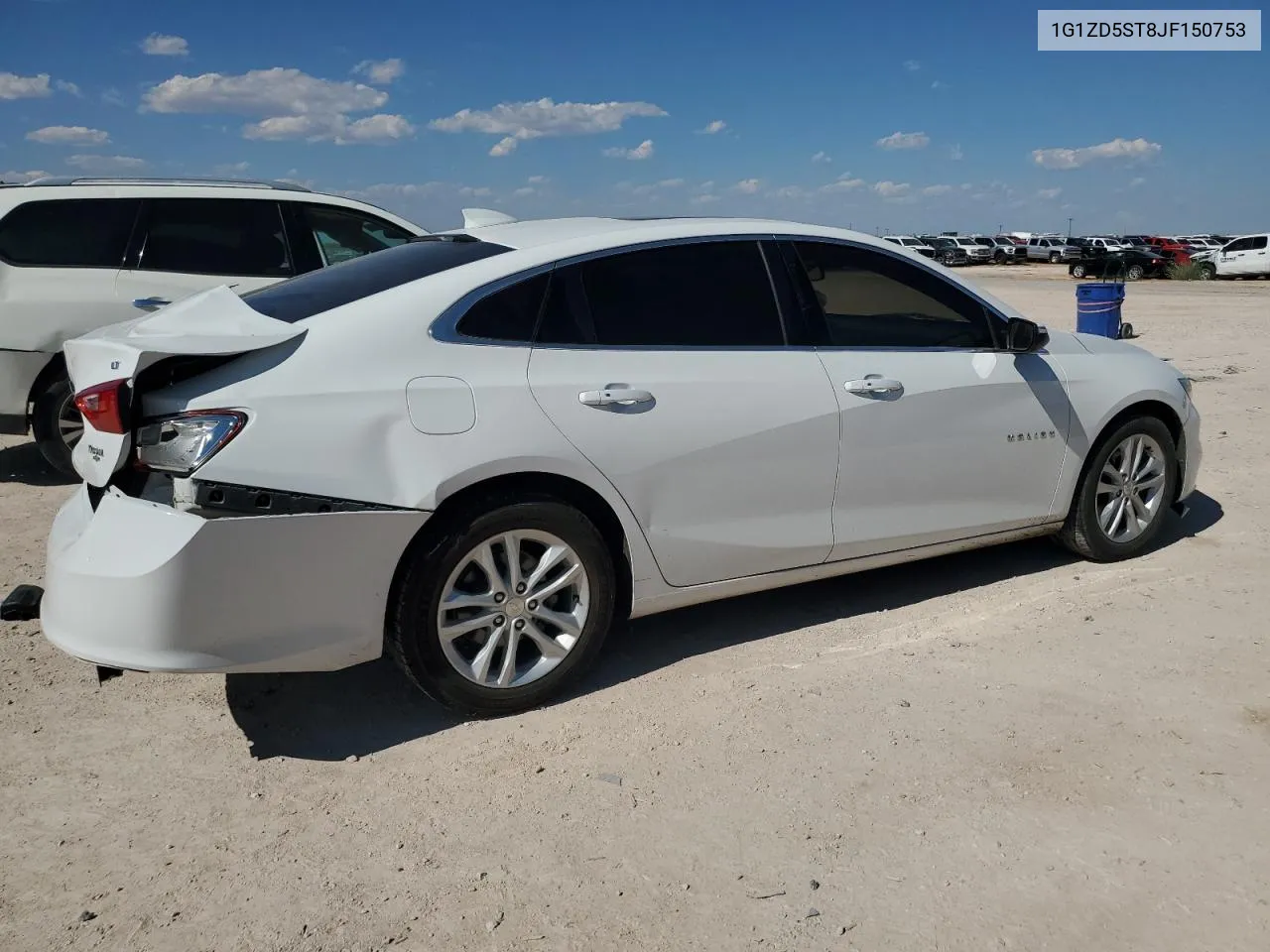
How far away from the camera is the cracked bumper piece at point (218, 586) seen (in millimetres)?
3156

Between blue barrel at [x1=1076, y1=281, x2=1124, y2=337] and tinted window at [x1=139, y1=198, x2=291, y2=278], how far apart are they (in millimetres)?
10848

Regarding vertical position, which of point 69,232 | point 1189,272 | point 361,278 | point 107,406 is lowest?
point 1189,272

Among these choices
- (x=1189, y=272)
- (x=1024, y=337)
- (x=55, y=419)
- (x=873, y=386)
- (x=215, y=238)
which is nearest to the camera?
(x=873, y=386)

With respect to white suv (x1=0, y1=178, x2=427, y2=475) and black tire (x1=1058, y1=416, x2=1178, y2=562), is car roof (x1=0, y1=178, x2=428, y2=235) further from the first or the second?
black tire (x1=1058, y1=416, x2=1178, y2=562)

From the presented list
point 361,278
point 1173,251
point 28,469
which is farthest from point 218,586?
point 1173,251

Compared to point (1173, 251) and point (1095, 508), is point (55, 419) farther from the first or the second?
point (1173, 251)

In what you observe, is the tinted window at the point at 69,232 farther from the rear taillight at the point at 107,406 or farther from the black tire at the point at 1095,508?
the black tire at the point at 1095,508

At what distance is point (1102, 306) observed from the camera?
47.5 ft

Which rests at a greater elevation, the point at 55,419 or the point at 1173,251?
the point at 55,419

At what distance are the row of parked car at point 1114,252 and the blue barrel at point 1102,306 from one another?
19637mm

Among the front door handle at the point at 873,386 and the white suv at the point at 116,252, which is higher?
Answer: the white suv at the point at 116,252

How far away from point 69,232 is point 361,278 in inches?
164

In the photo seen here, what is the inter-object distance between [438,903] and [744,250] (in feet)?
8.67

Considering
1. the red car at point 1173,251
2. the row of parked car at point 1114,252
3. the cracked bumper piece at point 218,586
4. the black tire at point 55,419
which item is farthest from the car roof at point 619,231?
the red car at point 1173,251
